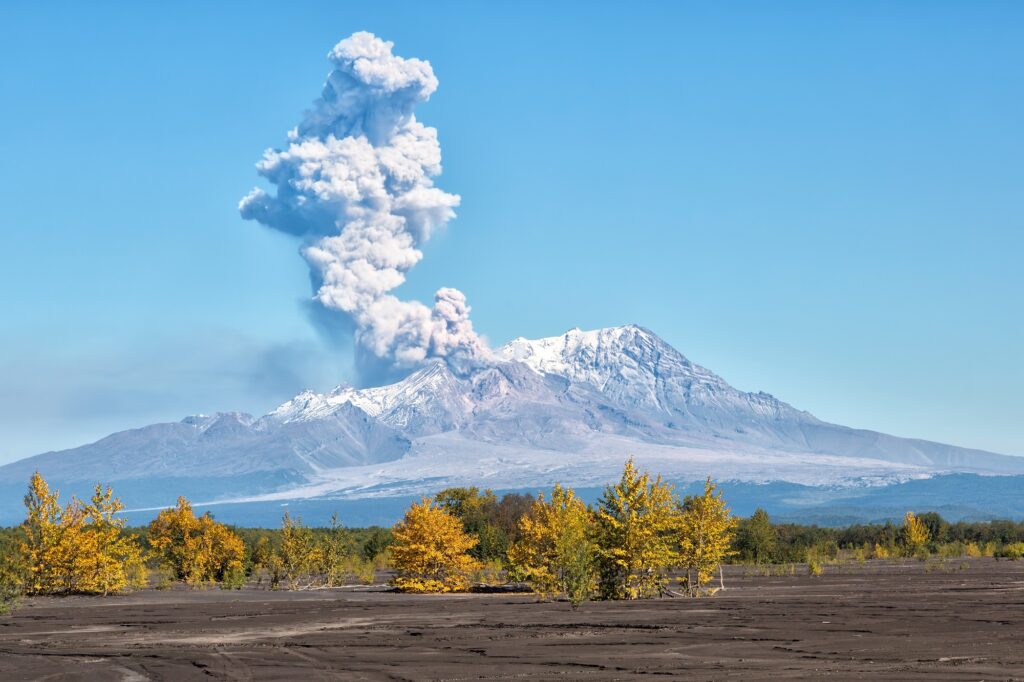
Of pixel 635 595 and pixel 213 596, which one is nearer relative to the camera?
pixel 635 595

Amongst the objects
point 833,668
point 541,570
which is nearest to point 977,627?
point 833,668

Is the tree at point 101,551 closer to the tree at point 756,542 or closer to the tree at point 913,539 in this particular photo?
the tree at point 756,542

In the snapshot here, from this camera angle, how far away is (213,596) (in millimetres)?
55656

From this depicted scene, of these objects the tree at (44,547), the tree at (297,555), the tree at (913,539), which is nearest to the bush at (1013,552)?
the tree at (913,539)

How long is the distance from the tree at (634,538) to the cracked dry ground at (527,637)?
229cm

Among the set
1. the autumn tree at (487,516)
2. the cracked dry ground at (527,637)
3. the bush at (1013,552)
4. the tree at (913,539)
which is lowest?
the cracked dry ground at (527,637)

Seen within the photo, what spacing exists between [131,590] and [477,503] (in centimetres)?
5083

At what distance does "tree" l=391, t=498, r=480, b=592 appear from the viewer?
59.5 meters

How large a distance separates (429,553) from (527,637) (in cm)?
2555

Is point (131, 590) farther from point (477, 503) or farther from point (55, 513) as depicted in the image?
point (477, 503)

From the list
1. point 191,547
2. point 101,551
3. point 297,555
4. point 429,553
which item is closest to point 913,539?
point 297,555

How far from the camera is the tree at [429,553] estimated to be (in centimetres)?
5950

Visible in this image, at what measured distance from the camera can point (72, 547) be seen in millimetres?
54781

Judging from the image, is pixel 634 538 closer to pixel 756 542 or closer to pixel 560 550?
pixel 560 550
